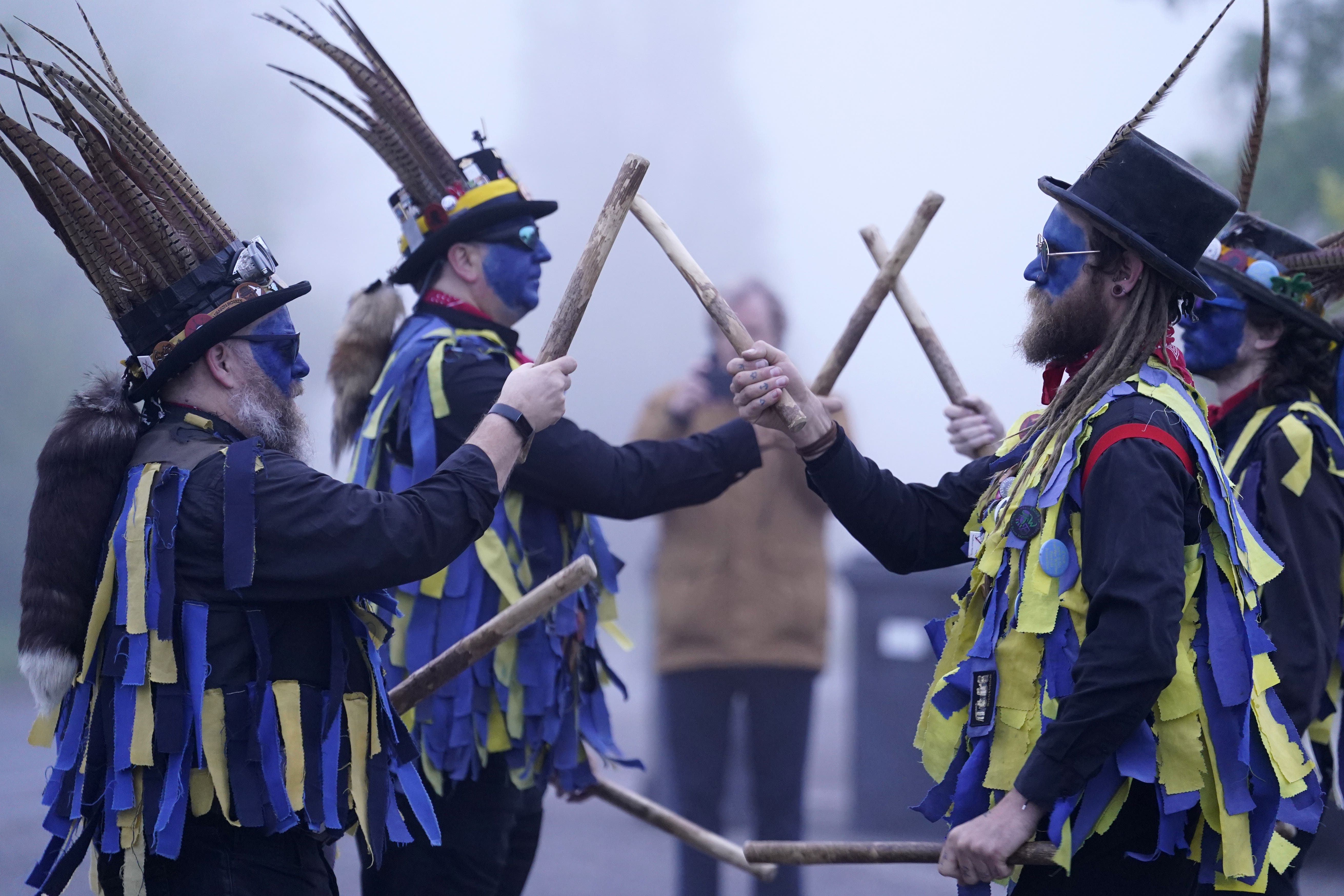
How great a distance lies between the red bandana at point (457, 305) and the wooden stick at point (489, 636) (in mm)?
722

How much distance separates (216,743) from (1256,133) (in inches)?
113

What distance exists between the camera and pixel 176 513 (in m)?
2.02

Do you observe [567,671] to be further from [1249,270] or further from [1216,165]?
[1216,165]

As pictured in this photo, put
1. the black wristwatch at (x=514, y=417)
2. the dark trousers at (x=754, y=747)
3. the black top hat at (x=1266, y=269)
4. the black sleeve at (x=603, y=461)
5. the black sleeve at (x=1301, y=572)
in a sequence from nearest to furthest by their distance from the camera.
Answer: the black wristwatch at (x=514, y=417) → the black sleeve at (x=1301, y=572) → the black sleeve at (x=603, y=461) → the black top hat at (x=1266, y=269) → the dark trousers at (x=754, y=747)

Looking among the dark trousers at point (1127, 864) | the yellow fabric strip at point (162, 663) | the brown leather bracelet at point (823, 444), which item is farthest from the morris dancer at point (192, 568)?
the dark trousers at point (1127, 864)

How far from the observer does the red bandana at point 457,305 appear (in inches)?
122

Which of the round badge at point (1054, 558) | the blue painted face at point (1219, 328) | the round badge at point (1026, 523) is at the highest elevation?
the blue painted face at point (1219, 328)

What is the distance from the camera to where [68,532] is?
2059 millimetres

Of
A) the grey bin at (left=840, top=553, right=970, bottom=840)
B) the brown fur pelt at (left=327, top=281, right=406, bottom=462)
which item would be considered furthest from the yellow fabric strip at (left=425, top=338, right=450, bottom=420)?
the grey bin at (left=840, top=553, right=970, bottom=840)

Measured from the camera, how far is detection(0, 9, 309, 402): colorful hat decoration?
6.97ft

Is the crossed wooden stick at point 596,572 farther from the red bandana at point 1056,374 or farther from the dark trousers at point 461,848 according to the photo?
the red bandana at point 1056,374

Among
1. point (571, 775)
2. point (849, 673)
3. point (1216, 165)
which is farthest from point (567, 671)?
point (1216, 165)

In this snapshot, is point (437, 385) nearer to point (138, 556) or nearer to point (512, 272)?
point (512, 272)

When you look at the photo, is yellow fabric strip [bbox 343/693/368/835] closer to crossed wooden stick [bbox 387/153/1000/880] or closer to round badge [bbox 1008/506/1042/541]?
crossed wooden stick [bbox 387/153/1000/880]
